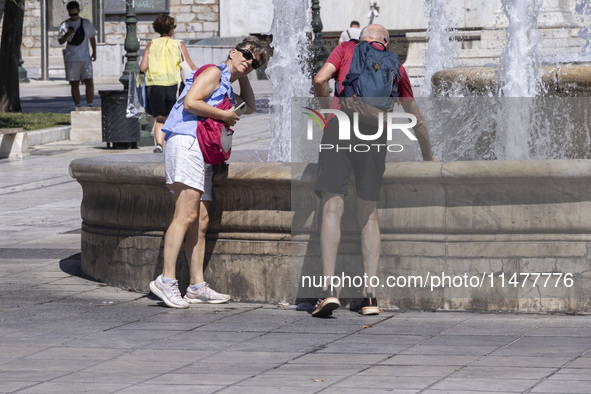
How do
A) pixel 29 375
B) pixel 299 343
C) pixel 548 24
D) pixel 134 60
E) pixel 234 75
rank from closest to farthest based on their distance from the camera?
pixel 29 375, pixel 299 343, pixel 234 75, pixel 134 60, pixel 548 24

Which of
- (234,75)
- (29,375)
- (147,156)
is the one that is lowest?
(29,375)

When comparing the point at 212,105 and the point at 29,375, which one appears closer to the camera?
the point at 29,375

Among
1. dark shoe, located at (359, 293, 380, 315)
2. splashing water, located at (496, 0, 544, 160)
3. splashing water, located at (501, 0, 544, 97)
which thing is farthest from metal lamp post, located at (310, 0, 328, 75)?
dark shoe, located at (359, 293, 380, 315)

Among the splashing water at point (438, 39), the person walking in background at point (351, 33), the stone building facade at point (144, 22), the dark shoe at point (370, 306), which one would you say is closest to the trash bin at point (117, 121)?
the splashing water at point (438, 39)

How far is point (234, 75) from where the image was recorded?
24.4 feet

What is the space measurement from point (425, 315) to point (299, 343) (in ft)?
3.61

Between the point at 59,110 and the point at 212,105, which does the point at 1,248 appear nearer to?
the point at 212,105

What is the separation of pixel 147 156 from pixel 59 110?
15.0 meters

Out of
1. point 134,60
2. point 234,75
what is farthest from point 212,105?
point 134,60

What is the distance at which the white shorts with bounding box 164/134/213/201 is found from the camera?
7.18 m

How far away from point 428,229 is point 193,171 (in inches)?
58.1

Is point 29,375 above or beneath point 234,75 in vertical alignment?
beneath

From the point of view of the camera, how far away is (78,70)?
21828 mm

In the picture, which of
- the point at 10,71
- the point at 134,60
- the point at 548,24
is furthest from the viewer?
the point at 548,24
